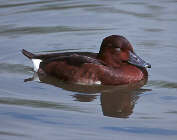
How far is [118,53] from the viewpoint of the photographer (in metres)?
8.99

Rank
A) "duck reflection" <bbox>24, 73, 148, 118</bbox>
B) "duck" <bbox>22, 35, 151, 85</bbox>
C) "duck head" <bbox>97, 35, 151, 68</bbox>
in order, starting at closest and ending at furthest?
"duck reflection" <bbox>24, 73, 148, 118</bbox>
"duck" <bbox>22, 35, 151, 85</bbox>
"duck head" <bbox>97, 35, 151, 68</bbox>

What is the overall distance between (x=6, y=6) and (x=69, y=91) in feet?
15.5

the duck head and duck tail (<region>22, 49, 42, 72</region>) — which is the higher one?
the duck head

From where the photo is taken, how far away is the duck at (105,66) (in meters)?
8.77

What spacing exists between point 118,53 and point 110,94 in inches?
32.5

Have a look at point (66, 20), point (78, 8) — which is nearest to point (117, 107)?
point (66, 20)

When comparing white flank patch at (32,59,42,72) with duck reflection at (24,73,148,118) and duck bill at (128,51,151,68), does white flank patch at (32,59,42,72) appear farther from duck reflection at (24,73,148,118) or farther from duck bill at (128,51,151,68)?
duck bill at (128,51,151,68)

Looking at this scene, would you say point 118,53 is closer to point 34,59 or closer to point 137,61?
point 137,61

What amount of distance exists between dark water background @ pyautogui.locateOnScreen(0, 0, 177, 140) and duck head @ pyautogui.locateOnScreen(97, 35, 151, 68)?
0.35 meters

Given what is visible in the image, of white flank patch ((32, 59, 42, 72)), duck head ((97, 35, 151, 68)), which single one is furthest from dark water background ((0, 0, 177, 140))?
duck head ((97, 35, 151, 68))

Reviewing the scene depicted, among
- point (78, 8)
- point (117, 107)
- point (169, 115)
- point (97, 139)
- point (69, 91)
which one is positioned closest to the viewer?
point (97, 139)

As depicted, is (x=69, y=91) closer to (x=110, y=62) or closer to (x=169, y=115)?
(x=110, y=62)

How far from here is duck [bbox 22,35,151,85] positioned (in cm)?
877

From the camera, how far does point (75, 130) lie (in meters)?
6.77
